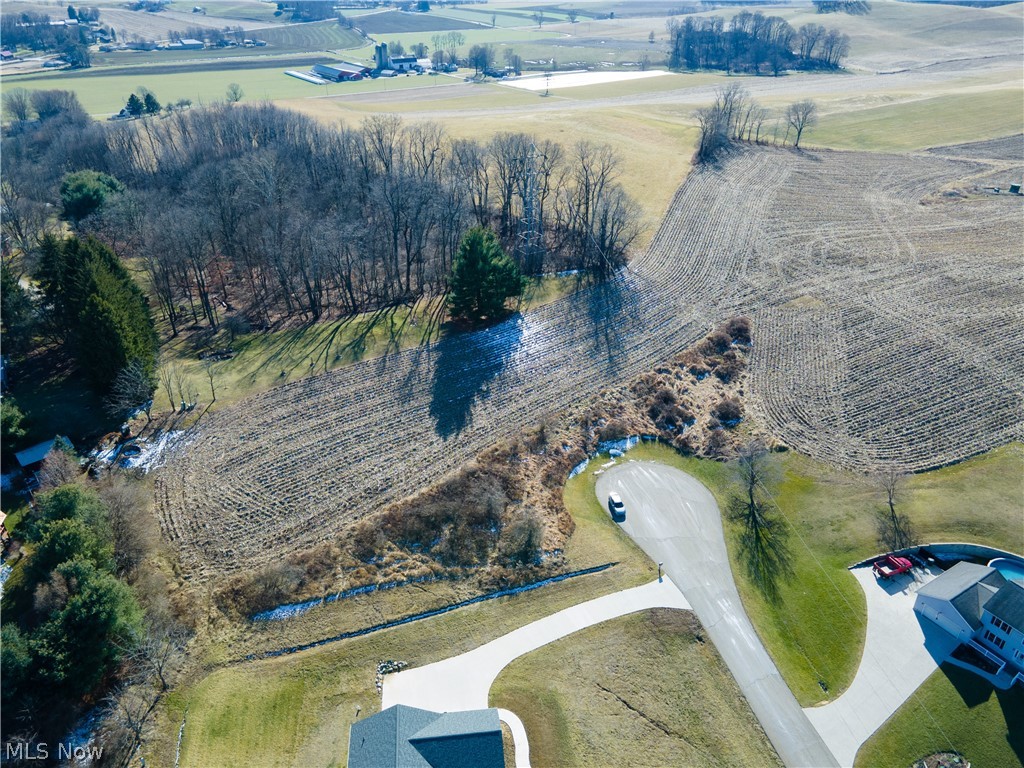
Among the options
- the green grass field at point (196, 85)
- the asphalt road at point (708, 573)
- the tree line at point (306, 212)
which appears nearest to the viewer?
the asphalt road at point (708, 573)

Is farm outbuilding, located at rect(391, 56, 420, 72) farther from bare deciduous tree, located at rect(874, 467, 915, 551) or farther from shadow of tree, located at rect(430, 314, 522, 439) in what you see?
bare deciduous tree, located at rect(874, 467, 915, 551)

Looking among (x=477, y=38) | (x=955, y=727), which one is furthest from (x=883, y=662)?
(x=477, y=38)

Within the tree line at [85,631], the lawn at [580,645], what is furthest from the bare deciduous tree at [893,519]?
the tree line at [85,631]

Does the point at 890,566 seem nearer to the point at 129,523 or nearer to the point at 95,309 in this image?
the point at 129,523

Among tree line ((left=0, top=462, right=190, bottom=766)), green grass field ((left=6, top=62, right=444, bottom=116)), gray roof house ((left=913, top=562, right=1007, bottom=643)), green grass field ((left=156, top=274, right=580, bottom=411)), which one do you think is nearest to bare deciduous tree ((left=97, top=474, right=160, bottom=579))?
tree line ((left=0, top=462, right=190, bottom=766))

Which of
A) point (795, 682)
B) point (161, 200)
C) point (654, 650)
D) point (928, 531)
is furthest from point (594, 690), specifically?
point (161, 200)

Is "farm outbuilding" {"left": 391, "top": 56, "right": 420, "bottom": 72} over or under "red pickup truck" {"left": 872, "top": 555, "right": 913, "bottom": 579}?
over

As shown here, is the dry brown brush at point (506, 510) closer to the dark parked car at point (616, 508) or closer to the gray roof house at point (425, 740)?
the dark parked car at point (616, 508)
